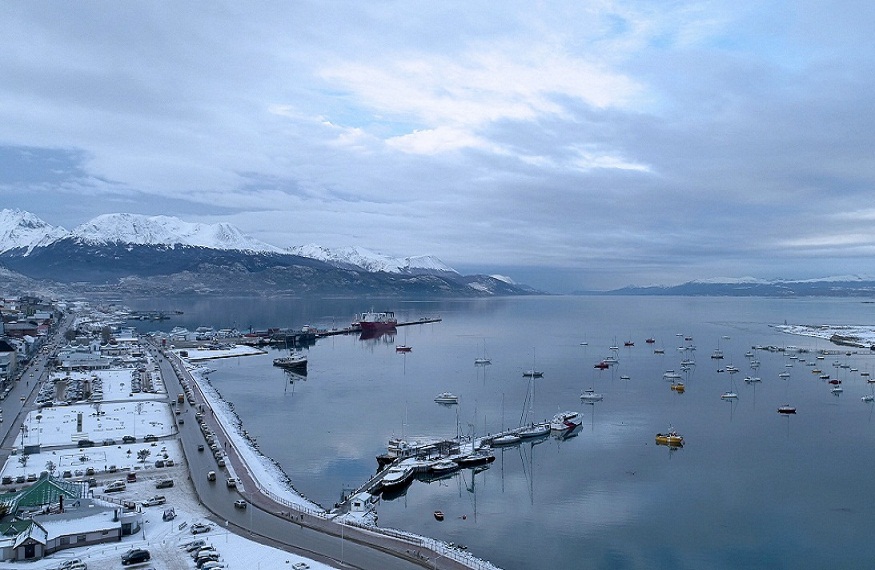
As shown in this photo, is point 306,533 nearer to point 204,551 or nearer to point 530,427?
point 204,551

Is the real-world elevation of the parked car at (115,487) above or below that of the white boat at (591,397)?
above

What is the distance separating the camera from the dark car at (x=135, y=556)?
35.6 feet

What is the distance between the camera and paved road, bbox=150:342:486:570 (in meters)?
11.2

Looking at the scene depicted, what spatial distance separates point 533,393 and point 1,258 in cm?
21060

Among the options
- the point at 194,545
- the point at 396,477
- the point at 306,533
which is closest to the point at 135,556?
the point at 194,545

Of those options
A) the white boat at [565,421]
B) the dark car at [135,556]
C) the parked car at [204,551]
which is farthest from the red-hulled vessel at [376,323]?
the dark car at [135,556]

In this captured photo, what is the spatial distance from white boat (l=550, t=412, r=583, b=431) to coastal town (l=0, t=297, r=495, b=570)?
9458 millimetres

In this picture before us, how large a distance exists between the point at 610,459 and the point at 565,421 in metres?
4.28

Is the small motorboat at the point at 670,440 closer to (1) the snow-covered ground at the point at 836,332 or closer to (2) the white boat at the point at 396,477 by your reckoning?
(2) the white boat at the point at 396,477

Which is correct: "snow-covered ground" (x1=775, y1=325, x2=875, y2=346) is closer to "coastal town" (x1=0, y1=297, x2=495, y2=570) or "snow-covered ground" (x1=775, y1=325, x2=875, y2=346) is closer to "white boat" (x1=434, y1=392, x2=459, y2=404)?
"white boat" (x1=434, y1=392, x2=459, y2=404)

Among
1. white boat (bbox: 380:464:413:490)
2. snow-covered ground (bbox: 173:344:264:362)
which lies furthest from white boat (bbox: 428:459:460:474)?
snow-covered ground (bbox: 173:344:264:362)

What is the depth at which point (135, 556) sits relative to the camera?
35.7 feet

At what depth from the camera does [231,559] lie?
1102 cm

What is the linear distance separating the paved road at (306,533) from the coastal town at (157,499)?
0.12 feet
